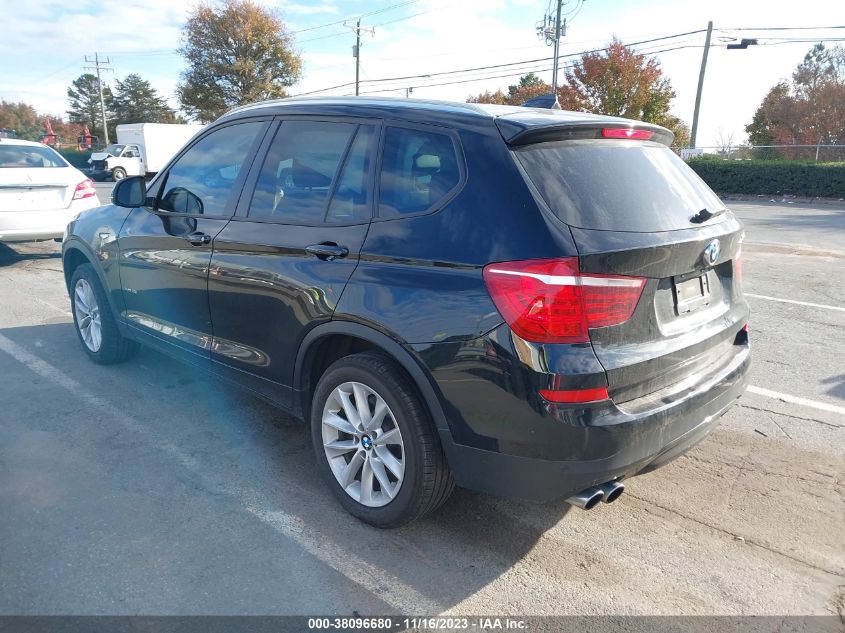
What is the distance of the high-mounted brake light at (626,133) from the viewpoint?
284cm

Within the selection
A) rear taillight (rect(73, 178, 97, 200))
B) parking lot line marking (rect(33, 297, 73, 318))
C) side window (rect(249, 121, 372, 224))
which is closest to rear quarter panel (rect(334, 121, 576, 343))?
side window (rect(249, 121, 372, 224))

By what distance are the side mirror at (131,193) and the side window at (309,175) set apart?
1267 mm

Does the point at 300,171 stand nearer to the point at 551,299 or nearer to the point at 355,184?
the point at 355,184

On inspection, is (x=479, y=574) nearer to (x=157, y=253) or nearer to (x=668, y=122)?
(x=157, y=253)

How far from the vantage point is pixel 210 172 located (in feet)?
12.6

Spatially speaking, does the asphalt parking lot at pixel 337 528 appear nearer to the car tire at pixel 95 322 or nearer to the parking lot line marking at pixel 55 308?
the car tire at pixel 95 322

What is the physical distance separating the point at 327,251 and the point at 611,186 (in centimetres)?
127

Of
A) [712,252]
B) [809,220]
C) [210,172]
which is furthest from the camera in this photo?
[809,220]

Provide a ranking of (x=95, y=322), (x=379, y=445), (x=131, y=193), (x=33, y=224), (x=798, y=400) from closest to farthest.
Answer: (x=379, y=445) < (x=131, y=193) < (x=798, y=400) < (x=95, y=322) < (x=33, y=224)

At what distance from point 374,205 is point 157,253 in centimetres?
187


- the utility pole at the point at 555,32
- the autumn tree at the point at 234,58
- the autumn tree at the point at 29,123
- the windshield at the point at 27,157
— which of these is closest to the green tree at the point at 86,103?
the autumn tree at the point at 29,123

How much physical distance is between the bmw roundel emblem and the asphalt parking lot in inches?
48.5

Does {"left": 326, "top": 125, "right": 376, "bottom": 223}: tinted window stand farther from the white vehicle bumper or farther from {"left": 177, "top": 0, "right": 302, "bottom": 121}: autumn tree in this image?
{"left": 177, "top": 0, "right": 302, "bottom": 121}: autumn tree

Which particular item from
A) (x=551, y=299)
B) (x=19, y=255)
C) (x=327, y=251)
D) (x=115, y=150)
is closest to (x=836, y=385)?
(x=551, y=299)
